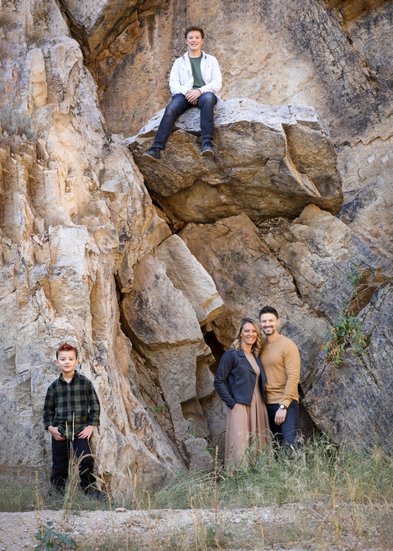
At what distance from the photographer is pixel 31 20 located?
985cm

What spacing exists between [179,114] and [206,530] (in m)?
5.52

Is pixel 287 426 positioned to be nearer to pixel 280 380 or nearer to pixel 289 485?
pixel 280 380

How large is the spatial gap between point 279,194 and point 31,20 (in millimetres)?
3746

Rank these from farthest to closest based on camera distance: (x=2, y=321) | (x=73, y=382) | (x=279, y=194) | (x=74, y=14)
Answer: (x=74, y=14) < (x=279, y=194) < (x=2, y=321) < (x=73, y=382)

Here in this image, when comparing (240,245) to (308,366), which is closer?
(308,366)

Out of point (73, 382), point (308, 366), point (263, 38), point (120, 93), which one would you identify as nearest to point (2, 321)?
point (73, 382)

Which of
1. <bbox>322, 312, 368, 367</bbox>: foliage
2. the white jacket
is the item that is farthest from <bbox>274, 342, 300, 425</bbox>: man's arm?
the white jacket

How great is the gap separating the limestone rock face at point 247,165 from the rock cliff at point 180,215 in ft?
0.08

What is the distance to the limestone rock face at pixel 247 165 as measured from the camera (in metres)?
9.77

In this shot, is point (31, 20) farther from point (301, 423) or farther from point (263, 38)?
point (301, 423)

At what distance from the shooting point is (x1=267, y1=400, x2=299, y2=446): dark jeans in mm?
8328

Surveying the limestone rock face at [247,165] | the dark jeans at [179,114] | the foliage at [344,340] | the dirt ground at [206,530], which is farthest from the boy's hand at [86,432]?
the limestone rock face at [247,165]

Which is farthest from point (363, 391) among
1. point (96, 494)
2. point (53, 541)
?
point (53, 541)

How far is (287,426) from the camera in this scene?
842 centimetres
